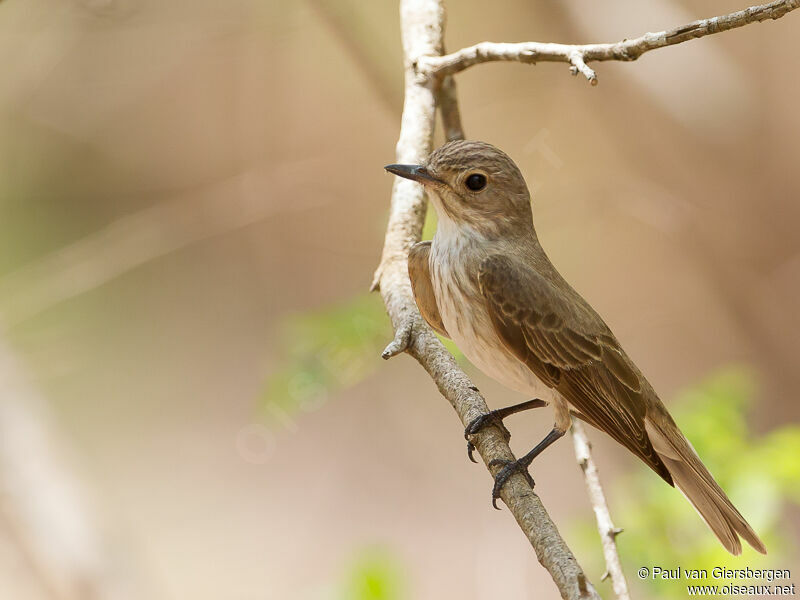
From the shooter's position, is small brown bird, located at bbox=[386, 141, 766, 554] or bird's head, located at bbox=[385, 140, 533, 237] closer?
small brown bird, located at bbox=[386, 141, 766, 554]

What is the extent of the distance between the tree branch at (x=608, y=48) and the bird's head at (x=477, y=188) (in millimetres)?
341

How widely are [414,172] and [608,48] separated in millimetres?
832

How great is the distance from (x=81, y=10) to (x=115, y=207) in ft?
14.6

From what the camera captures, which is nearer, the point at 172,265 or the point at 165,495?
the point at 165,495

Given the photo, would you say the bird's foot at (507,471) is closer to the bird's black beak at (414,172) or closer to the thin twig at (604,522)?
the thin twig at (604,522)

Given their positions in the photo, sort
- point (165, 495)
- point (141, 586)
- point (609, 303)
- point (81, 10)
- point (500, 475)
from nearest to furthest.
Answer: point (500, 475) → point (141, 586) → point (81, 10) → point (165, 495) → point (609, 303)

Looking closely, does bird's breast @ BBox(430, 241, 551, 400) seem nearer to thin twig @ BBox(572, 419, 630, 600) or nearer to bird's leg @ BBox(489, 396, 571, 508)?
bird's leg @ BBox(489, 396, 571, 508)

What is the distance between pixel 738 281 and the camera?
→ 734cm

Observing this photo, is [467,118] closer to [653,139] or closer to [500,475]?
[653,139]

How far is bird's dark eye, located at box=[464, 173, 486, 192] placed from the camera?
3516mm

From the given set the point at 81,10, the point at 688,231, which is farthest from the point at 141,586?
the point at 688,231

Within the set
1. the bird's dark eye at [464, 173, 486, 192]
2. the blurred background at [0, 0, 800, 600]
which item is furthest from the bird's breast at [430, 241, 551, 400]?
the blurred background at [0, 0, 800, 600]

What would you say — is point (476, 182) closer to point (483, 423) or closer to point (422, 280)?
point (422, 280)

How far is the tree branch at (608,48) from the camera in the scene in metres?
2.51
